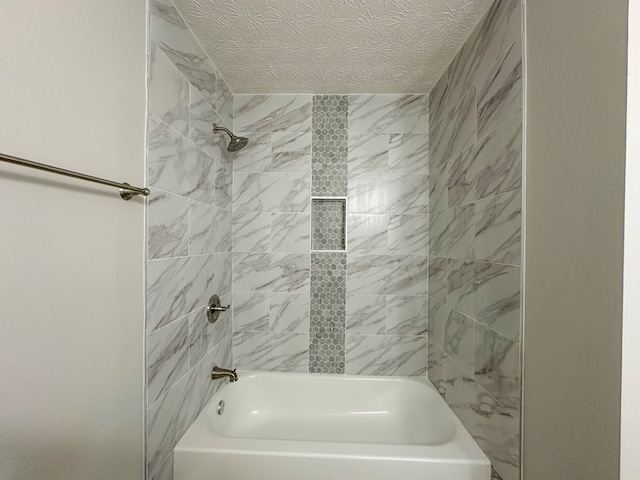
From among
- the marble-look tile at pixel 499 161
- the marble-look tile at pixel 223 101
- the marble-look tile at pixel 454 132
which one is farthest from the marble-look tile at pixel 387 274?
the marble-look tile at pixel 223 101

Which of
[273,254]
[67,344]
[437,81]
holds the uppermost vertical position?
[437,81]

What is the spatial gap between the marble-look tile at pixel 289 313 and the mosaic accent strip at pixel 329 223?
1.25 feet

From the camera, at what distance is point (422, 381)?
197 centimetres

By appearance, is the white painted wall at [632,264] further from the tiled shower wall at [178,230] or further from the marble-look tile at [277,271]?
the marble-look tile at [277,271]

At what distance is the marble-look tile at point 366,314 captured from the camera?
2.02 metres

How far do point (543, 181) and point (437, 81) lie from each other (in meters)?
1.21

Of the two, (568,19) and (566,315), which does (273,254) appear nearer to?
(566,315)

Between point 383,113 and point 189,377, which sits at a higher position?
point 383,113

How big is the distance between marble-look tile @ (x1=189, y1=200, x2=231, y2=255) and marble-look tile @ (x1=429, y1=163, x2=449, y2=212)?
4.22 ft

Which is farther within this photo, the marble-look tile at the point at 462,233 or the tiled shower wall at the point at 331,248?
the tiled shower wall at the point at 331,248

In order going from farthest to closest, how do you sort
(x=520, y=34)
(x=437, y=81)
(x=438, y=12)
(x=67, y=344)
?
1. (x=437, y=81)
2. (x=438, y=12)
3. (x=520, y=34)
4. (x=67, y=344)

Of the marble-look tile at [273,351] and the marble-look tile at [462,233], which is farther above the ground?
the marble-look tile at [462,233]

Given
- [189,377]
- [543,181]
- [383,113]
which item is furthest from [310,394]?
[383,113]

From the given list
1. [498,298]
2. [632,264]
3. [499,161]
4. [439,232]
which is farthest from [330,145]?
[632,264]
